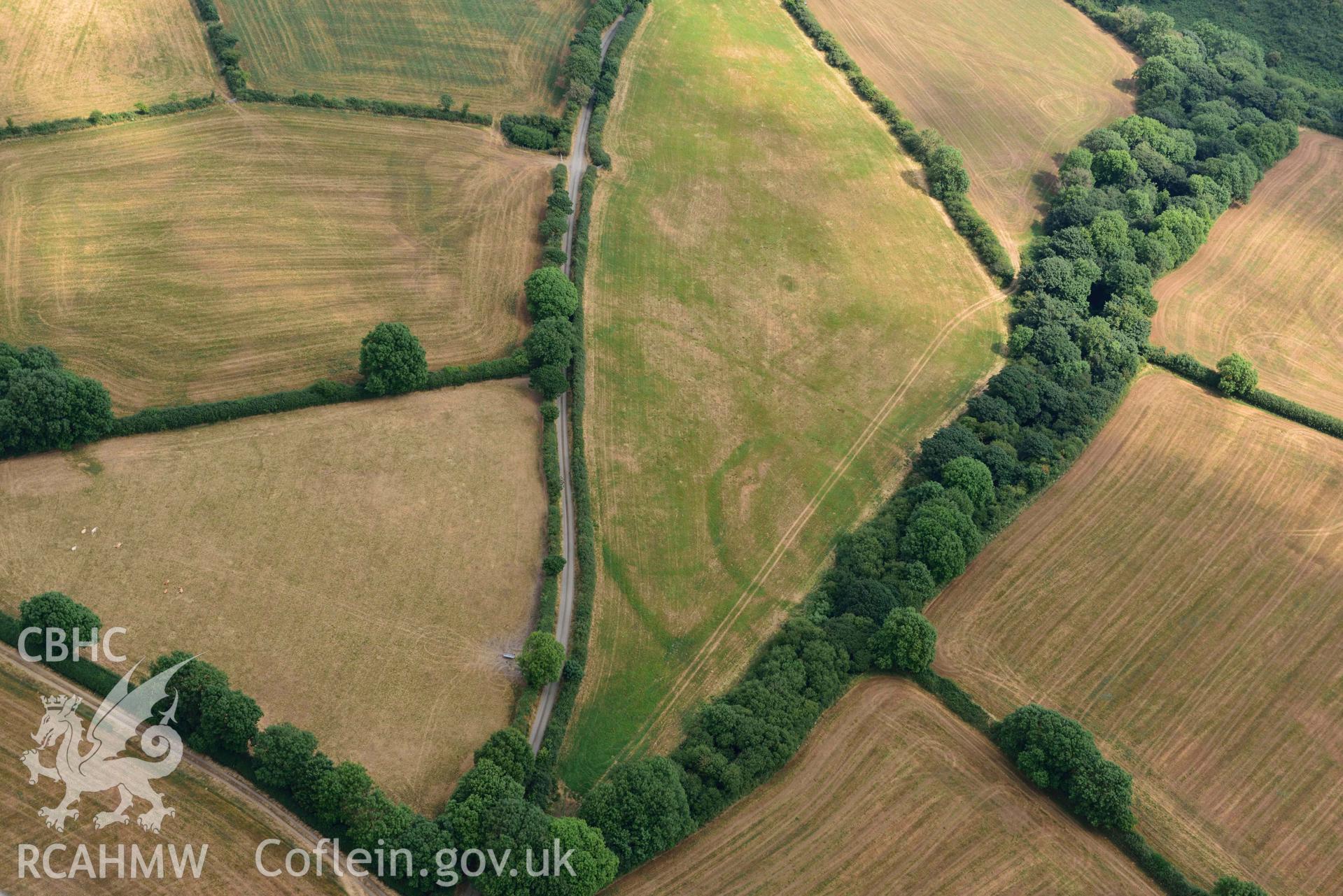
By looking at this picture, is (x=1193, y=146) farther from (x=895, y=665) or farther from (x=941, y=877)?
(x=941, y=877)

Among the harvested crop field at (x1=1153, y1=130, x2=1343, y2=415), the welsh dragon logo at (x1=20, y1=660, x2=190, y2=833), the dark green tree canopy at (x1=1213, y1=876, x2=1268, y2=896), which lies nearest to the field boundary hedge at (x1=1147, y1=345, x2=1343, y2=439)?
the harvested crop field at (x1=1153, y1=130, x2=1343, y2=415)

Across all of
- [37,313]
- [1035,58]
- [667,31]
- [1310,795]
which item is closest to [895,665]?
[1310,795]

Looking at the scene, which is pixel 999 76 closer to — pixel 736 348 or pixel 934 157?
pixel 934 157

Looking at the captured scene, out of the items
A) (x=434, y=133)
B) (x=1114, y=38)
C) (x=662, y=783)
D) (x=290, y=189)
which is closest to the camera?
(x=662, y=783)

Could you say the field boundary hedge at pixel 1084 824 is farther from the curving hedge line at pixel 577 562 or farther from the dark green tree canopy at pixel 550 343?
the dark green tree canopy at pixel 550 343

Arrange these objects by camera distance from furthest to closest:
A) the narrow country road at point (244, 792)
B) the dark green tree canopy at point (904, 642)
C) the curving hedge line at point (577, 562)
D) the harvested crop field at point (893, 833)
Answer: the dark green tree canopy at point (904, 642)
the curving hedge line at point (577, 562)
the harvested crop field at point (893, 833)
the narrow country road at point (244, 792)

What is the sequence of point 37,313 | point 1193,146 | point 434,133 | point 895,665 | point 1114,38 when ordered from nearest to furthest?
point 895,665 → point 37,313 → point 434,133 → point 1193,146 → point 1114,38

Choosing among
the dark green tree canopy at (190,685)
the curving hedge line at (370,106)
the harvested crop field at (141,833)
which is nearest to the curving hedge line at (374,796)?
the dark green tree canopy at (190,685)
